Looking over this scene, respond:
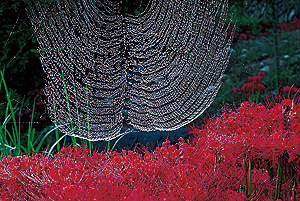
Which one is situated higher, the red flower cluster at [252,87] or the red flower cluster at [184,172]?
the red flower cluster at [252,87]

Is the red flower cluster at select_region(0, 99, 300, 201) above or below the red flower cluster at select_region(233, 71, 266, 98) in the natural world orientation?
below

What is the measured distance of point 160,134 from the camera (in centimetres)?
289

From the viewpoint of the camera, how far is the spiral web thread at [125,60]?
9.11 feet

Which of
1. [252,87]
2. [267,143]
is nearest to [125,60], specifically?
[252,87]

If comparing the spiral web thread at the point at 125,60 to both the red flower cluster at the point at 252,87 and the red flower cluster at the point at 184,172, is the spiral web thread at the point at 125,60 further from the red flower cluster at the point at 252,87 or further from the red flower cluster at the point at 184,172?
the red flower cluster at the point at 184,172

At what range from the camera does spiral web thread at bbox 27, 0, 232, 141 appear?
278 centimetres

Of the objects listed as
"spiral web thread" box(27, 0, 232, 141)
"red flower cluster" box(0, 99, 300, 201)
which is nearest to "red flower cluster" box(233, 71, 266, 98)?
"spiral web thread" box(27, 0, 232, 141)

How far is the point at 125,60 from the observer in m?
3.36

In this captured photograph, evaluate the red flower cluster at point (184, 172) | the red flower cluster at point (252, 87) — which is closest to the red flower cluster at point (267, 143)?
the red flower cluster at point (184, 172)

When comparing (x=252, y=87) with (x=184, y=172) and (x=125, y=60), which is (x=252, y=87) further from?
(x=184, y=172)

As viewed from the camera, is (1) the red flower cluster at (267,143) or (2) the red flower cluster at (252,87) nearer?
(1) the red flower cluster at (267,143)

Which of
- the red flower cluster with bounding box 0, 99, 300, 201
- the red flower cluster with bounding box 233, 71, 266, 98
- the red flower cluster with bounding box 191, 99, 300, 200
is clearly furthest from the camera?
the red flower cluster with bounding box 233, 71, 266, 98

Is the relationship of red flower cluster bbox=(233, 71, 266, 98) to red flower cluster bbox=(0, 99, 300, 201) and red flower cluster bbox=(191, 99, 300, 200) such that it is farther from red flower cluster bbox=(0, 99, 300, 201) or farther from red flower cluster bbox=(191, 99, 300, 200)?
red flower cluster bbox=(0, 99, 300, 201)

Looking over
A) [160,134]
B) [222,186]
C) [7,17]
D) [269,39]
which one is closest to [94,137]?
[160,134]
